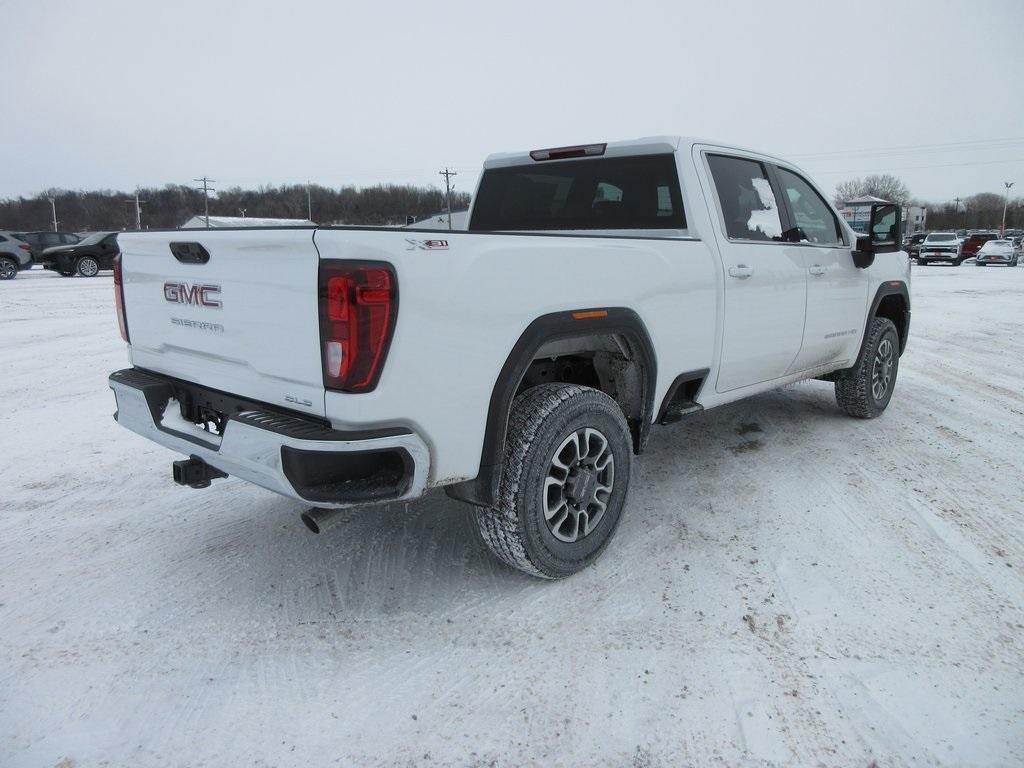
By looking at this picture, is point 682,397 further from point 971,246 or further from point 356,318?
point 971,246

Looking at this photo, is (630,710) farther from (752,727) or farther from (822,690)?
(822,690)

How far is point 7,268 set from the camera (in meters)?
20.9

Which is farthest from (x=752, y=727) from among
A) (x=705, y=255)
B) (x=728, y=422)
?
(x=728, y=422)

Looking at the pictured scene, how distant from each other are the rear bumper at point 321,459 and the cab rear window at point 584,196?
2.12 meters

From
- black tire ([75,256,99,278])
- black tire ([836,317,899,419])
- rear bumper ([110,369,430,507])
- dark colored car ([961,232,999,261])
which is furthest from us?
dark colored car ([961,232,999,261])

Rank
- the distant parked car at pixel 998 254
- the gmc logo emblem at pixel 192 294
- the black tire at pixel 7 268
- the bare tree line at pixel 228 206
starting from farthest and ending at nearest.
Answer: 1. the distant parked car at pixel 998 254
2. the black tire at pixel 7 268
3. the bare tree line at pixel 228 206
4. the gmc logo emblem at pixel 192 294

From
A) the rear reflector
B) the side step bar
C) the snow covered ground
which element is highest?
the rear reflector

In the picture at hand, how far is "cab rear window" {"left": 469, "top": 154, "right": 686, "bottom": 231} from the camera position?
12.4 feet

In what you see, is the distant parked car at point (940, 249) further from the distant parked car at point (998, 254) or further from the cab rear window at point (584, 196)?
the cab rear window at point (584, 196)

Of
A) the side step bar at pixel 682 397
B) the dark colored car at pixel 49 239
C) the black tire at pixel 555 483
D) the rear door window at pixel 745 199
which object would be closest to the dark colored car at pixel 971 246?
the rear door window at pixel 745 199

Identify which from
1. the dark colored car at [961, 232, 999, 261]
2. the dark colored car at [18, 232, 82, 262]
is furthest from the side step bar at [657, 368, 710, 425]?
the dark colored car at [961, 232, 999, 261]

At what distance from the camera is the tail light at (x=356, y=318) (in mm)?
2176

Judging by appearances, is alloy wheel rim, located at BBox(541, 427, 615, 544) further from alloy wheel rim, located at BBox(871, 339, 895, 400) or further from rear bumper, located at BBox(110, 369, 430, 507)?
alloy wheel rim, located at BBox(871, 339, 895, 400)

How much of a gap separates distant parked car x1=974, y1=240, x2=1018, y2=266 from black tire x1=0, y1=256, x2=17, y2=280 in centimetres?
3555
